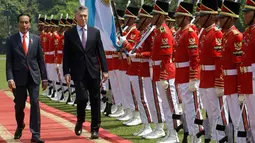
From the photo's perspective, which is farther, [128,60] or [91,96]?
[128,60]

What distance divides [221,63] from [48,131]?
4.53 metres

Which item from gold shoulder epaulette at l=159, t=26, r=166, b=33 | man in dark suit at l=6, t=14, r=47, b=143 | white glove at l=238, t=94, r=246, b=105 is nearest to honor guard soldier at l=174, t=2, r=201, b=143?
gold shoulder epaulette at l=159, t=26, r=166, b=33

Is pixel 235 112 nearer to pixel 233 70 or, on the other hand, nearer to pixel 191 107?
pixel 233 70

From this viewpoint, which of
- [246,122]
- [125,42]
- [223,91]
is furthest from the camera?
[125,42]

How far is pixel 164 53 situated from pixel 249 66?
234cm

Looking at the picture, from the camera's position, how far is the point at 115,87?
13.2 metres

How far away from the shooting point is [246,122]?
7328 mm

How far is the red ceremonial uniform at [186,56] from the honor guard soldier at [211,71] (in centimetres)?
24

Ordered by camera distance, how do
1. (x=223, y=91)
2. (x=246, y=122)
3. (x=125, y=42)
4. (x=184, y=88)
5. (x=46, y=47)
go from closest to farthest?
1. (x=246, y=122)
2. (x=223, y=91)
3. (x=184, y=88)
4. (x=125, y=42)
5. (x=46, y=47)

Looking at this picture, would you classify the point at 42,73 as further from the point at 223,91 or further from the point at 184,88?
the point at 223,91

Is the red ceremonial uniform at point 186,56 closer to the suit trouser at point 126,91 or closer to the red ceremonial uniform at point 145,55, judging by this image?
the red ceremonial uniform at point 145,55

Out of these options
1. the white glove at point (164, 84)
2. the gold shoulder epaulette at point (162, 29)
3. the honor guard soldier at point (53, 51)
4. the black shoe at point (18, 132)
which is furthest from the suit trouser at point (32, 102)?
the honor guard soldier at point (53, 51)

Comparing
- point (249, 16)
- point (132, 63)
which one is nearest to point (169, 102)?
point (132, 63)

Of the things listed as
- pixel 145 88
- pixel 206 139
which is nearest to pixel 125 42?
pixel 145 88
